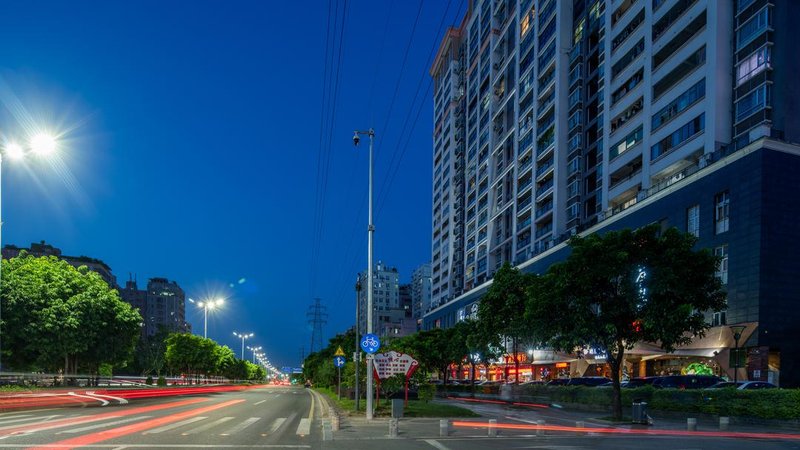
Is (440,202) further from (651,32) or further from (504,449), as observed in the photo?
(504,449)

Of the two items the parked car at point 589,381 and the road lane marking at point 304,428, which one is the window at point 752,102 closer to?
the parked car at point 589,381

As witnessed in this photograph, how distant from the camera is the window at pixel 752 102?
4078 cm

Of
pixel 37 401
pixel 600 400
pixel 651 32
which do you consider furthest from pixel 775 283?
pixel 37 401

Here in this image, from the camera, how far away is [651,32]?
51.8 metres

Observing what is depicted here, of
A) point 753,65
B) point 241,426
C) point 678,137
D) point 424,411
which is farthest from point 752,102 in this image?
point 241,426

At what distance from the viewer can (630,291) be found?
26.5m

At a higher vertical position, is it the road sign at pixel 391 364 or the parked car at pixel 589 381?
the road sign at pixel 391 364

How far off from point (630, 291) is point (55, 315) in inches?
1429

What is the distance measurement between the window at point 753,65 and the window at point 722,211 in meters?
8.87

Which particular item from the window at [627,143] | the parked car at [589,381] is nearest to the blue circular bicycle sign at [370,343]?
the parked car at [589,381]

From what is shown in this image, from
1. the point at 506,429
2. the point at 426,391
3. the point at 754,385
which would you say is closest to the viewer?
the point at 506,429

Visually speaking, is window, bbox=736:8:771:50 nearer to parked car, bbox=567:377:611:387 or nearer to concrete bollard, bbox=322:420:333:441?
parked car, bbox=567:377:611:387

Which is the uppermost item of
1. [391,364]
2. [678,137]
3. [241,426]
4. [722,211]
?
[678,137]

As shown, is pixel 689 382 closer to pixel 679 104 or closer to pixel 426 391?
pixel 426 391
